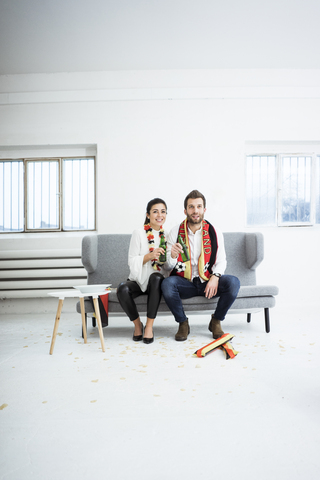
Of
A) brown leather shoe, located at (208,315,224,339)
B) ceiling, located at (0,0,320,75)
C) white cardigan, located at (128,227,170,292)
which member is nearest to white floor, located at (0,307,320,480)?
brown leather shoe, located at (208,315,224,339)

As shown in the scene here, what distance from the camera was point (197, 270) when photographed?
9.37ft

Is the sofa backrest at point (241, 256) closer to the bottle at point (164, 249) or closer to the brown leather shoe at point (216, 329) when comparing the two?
the brown leather shoe at point (216, 329)

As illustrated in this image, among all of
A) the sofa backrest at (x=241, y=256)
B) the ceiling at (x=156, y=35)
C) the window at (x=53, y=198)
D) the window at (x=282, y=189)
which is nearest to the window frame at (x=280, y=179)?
the window at (x=282, y=189)

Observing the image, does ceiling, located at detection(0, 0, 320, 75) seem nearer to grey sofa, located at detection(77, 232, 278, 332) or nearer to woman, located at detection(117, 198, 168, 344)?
woman, located at detection(117, 198, 168, 344)

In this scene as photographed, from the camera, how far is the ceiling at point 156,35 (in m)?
3.14

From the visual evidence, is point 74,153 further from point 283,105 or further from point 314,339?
point 314,339

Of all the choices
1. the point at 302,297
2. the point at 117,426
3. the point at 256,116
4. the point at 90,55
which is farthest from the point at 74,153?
the point at 117,426

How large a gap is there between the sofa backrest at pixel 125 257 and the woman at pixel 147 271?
44cm

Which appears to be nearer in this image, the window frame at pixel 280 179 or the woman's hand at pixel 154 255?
the woman's hand at pixel 154 255

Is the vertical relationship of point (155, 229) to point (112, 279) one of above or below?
above

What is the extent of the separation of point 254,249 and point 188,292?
0.81m

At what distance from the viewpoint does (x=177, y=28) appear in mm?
3434

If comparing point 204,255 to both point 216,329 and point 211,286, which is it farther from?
point 216,329

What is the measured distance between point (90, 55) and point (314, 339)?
11.7 ft
